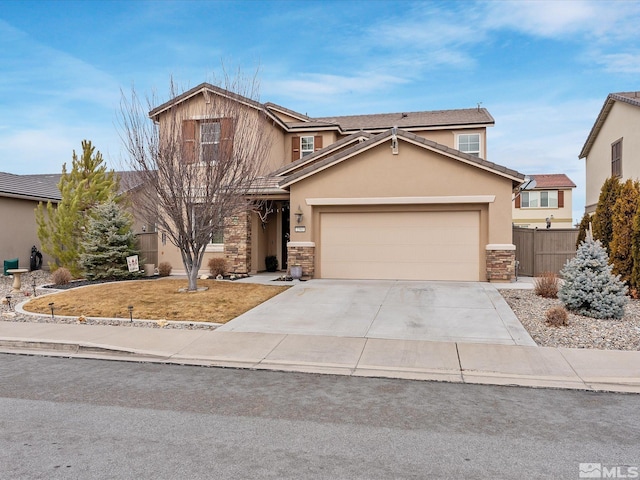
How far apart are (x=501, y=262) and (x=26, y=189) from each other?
802 inches

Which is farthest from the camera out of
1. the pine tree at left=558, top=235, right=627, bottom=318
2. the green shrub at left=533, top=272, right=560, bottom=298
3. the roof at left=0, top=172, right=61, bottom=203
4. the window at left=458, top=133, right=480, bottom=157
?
the window at left=458, top=133, right=480, bottom=157

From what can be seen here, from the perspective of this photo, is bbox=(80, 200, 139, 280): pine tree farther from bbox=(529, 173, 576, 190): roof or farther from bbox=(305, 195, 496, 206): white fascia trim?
bbox=(529, 173, 576, 190): roof

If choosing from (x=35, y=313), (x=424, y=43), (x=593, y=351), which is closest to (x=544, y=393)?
(x=593, y=351)

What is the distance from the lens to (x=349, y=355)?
7.81m

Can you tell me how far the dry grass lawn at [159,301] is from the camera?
10883 mm

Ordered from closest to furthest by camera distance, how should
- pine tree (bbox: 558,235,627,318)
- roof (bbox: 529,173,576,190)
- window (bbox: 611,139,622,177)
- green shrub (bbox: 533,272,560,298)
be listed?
pine tree (bbox: 558,235,627,318), green shrub (bbox: 533,272,560,298), window (bbox: 611,139,622,177), roof (bbox: 529,173,576,190)

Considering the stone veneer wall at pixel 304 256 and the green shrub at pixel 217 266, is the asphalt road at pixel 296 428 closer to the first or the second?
the stone veneer wall at pixel 304 256

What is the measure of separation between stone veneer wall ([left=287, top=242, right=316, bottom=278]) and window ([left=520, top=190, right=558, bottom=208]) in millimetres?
30334

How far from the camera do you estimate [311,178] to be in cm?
1673

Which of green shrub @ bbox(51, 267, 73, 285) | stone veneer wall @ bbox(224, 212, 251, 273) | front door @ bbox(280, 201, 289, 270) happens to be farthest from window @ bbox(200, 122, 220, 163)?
green shrub @ bbox(51, 267, 73, 285)

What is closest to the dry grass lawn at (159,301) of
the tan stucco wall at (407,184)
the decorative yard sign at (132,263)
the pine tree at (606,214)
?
the decorative yard sign at (132,263)

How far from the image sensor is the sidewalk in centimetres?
676

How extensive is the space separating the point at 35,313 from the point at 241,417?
8.35 m

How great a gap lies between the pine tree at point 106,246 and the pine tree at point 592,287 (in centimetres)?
1395
